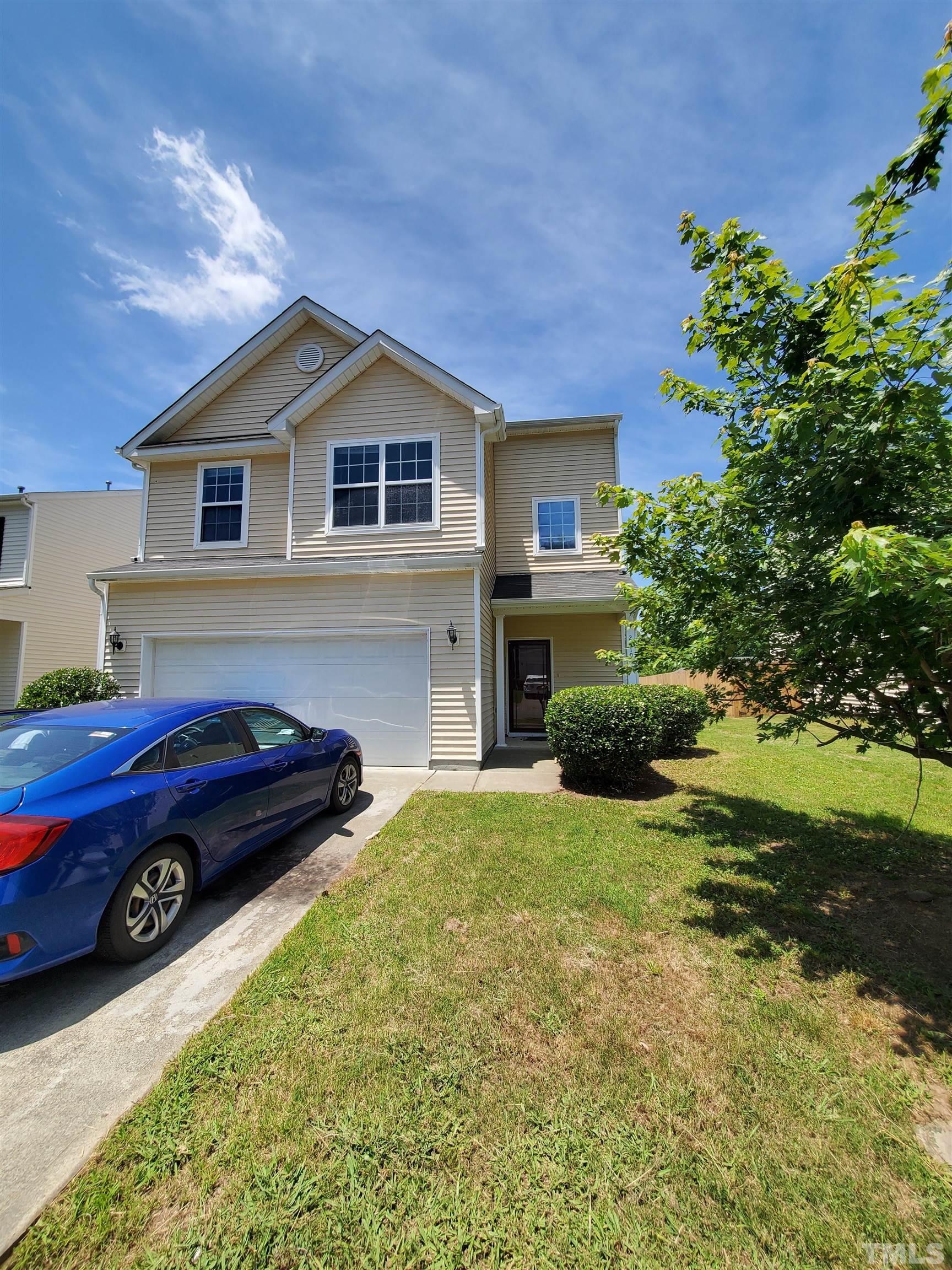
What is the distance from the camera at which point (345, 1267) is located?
5.13 feet

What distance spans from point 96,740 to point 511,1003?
10.4 ft

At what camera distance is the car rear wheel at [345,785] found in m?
5.81

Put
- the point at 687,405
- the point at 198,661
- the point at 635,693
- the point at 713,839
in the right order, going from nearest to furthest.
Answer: the point at 687,405 < the point at 713,839 < the point at 635,693 < the point at 198,661

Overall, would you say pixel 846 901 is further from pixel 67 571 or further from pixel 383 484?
pixel 67 571

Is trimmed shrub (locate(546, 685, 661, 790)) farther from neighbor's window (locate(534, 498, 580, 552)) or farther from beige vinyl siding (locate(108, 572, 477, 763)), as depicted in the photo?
neighbor's window (locate(534, 498, 580, 552))

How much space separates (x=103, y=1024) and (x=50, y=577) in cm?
1651

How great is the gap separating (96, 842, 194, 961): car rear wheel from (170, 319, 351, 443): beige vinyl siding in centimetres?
971

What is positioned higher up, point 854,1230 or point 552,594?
point 552,594

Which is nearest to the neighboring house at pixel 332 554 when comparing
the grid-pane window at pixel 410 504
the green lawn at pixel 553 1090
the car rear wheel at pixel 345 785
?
the grid-pane window at pixel 410 504

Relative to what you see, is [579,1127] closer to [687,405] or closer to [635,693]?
[687,405]

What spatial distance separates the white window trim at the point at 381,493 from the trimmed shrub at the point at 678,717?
524 centimetres

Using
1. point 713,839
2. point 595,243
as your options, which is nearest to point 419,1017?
point 713,839

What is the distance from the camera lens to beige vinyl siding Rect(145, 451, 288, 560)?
992cm
